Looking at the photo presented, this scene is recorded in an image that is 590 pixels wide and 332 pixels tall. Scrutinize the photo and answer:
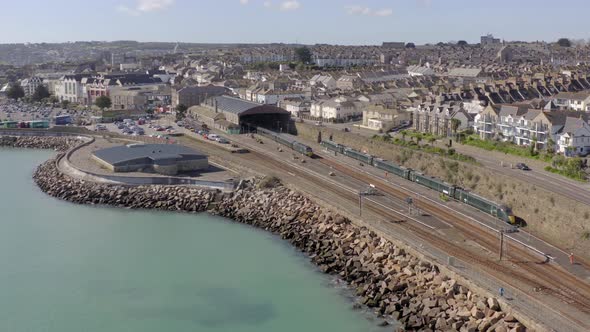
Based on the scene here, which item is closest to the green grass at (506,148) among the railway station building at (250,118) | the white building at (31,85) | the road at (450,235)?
the road at (450,235)

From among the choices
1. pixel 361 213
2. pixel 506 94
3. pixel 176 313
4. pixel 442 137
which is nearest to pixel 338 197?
pixel 361 213

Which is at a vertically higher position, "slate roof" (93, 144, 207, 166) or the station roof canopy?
the station roof canopy

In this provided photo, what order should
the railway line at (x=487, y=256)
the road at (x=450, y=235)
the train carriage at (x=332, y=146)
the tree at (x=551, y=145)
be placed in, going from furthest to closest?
the train carriage at (x=332, y=146) → the tree at (x=551, y=145) → the railway line at (x=487, y=256) → the road at (x=450, y=235)

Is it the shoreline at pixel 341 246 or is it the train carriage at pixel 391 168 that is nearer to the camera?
the shoreline at pixel 341 246

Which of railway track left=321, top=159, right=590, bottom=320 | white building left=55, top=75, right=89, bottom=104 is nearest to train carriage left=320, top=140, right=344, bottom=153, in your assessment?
railway track left=321, top=159, right=590, bottom=320

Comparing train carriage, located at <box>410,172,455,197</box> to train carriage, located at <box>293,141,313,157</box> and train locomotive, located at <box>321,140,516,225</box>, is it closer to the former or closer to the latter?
train locomotive, located at <box>321,140,516,225</box>

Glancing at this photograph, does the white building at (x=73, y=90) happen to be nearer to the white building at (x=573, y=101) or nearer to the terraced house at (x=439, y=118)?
the terraced house at (x=439, y=118)

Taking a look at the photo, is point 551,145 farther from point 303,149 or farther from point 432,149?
point 303,149
